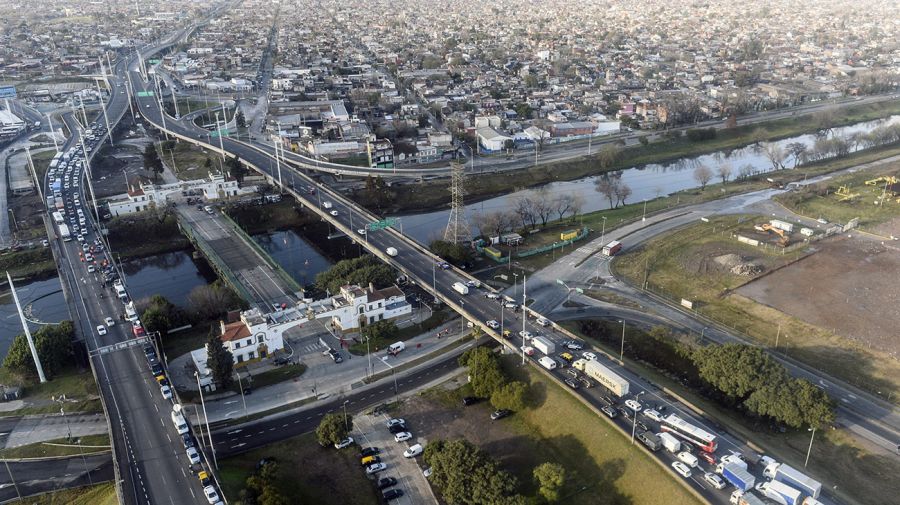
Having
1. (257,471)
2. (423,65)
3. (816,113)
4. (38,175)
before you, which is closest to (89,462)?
(257,471)

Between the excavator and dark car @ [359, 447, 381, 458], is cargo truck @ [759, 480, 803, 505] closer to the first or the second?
dark car @ [359, 447, 381, 458]

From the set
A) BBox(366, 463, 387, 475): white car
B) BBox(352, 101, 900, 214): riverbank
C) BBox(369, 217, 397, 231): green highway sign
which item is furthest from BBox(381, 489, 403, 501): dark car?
BBox(352, 101, 900, 214): riverbank

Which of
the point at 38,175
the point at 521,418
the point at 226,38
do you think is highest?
the point at 226,38

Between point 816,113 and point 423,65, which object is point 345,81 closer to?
point 423,65

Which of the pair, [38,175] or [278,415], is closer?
[278,415]

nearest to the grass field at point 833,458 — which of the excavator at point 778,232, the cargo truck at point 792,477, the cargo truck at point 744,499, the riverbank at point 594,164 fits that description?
the cargo truck at point 792,477

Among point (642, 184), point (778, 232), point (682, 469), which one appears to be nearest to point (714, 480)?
point (682, 469)
